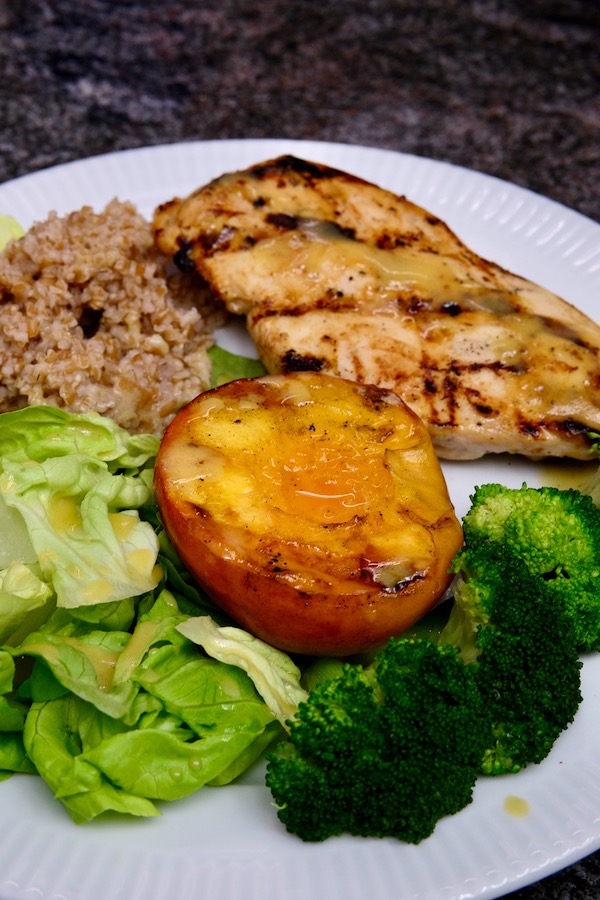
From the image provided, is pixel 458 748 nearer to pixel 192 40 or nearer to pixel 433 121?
pixel 433 121

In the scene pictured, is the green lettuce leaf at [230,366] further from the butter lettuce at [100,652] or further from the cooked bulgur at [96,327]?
the butter lettuce at [100,652]

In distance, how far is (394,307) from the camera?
3.58 m

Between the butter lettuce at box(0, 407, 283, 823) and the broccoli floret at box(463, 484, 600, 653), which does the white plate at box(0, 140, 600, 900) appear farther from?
the broccoli floret at box(463, 484, 600, 653)

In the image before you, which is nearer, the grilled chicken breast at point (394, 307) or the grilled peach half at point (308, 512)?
the grilled peach half at point (308, 512)

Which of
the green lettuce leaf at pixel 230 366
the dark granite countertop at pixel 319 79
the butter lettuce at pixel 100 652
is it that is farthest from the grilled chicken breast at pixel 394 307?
the dark granite countertop at pixel 319 79

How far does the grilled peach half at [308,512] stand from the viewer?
256 cm

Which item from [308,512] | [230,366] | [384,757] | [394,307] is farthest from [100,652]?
[394,307]

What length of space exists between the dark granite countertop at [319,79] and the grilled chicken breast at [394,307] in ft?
7.83

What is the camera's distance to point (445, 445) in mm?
3369

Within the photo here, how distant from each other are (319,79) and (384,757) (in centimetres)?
A: 584

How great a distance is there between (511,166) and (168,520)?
14.6 ft

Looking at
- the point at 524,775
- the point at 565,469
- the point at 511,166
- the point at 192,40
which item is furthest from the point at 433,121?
the point at 524,775

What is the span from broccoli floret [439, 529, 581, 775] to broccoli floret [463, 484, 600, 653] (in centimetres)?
9

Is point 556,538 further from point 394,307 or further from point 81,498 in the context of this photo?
point 81,498
